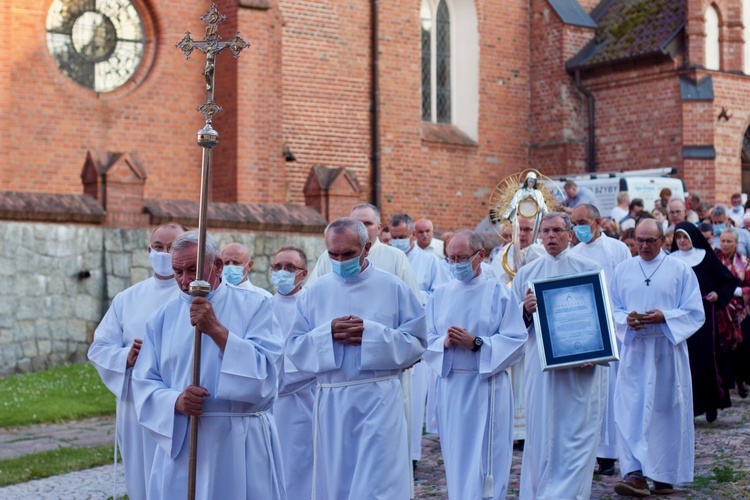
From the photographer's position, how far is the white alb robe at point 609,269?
10.6 metres

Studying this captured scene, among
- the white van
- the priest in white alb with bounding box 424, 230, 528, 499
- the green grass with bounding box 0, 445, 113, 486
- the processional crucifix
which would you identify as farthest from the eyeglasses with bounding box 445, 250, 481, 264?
the white van

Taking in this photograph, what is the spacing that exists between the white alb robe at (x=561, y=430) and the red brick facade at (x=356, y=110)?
9676 millimetres

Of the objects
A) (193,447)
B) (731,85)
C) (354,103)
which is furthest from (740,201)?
(193,447)

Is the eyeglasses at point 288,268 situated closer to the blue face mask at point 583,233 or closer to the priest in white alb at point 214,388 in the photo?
the priest in white alb at point 214,388

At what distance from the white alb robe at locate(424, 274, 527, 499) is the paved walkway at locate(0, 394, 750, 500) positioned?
977 mm

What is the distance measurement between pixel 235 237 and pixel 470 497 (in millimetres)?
9751

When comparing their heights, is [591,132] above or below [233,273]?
above

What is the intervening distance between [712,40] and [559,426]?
19168 millimetres

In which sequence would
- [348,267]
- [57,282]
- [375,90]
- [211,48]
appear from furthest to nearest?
[375,90]
[57,282]
[348,267]
[211,48]

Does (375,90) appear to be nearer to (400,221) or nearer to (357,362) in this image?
(400,221)

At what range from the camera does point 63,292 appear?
53.6ft

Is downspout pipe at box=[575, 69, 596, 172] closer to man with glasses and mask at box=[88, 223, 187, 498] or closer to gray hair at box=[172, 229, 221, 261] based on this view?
man with glasses and mask at box=[88, 223, 187, 498]

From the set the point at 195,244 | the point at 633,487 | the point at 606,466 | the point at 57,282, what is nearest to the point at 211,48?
the point at 195,244

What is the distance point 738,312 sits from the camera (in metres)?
14.8
